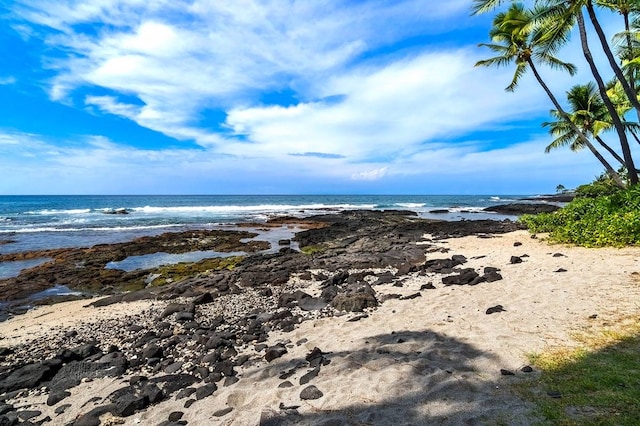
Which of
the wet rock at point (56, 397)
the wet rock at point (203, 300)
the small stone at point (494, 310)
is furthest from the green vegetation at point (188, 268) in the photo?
the small stone at point (494, 310)

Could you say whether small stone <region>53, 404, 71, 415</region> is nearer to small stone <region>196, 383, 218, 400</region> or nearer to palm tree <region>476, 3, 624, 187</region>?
small stone <region>196, 383, 218, 400</region>

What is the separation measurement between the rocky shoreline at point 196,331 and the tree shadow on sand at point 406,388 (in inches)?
5.1

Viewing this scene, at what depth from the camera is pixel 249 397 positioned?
417cm

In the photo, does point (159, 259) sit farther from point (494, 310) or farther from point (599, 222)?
point (599, 222)

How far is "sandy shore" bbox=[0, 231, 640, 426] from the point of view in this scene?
3586 mm

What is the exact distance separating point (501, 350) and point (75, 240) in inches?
1058

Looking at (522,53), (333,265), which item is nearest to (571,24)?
(522,53)

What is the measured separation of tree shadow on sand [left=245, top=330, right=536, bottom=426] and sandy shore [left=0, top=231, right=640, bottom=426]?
0.01m

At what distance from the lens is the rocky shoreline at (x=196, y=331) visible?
4523 millimetres

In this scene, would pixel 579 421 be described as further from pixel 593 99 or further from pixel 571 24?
pixel 593 99

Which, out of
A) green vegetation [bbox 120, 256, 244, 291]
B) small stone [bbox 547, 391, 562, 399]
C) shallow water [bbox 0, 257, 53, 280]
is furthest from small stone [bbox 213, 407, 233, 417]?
shallow water [bbox 0, 257, 53, 280]

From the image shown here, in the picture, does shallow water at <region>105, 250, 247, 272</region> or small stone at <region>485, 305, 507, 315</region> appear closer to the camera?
small stone at <region>485, 305, 507, 315</region>

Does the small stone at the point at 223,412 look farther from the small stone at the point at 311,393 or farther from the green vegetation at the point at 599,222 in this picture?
the green vegetation at the point at 599,222

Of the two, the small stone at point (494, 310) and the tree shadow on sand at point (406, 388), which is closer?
the tree shadow on sand at point (406, 388)
